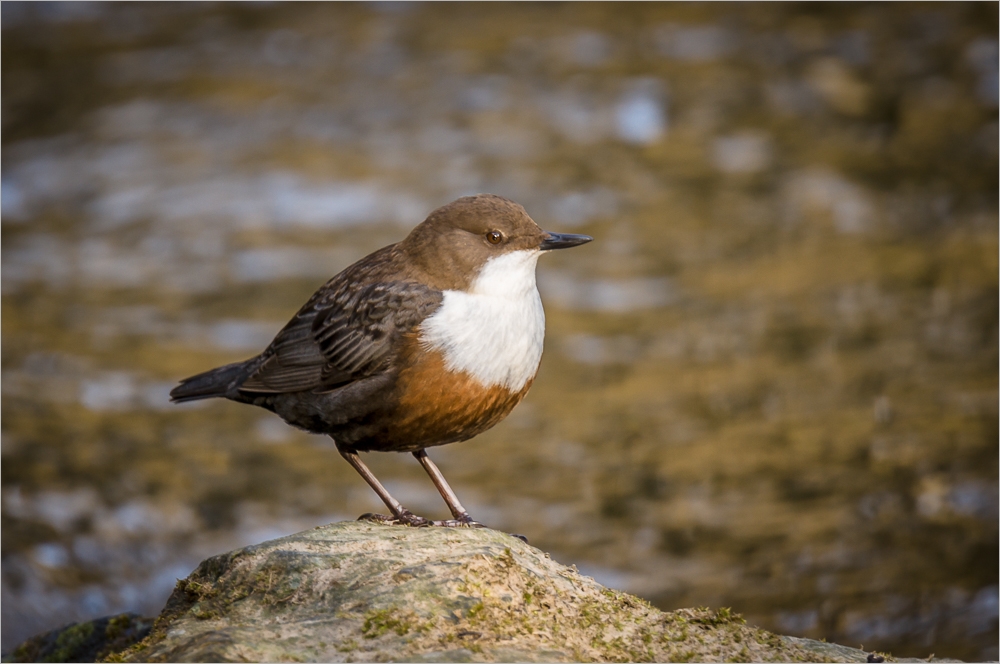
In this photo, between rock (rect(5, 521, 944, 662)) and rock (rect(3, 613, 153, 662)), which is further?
rock (rect(3, 613, 153, 662))

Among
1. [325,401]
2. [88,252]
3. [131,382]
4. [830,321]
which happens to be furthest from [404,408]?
[88,252]

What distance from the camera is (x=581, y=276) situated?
460 inches

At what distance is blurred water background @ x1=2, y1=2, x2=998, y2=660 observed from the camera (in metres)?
7.57

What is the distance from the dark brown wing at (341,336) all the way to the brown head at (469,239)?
0.36 feet

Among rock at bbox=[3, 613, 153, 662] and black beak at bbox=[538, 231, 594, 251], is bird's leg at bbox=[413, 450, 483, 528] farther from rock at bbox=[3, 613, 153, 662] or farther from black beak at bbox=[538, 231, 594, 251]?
rock at bbox=[3, 613, 153, 662]

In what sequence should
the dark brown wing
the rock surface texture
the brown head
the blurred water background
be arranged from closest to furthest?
the rock surface texture < the dark brown wing < the brown head < the blurred water background

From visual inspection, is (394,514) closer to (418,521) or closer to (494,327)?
(418,521)

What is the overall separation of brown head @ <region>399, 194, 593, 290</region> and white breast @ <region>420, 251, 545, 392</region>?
0.04 metres

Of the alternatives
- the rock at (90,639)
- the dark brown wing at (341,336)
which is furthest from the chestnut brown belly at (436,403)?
the rock at (90,639)

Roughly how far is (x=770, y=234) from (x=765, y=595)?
5.93 metres

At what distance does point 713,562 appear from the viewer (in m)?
7.44

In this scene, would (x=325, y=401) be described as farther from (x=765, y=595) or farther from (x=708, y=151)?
(x=708, y=151)

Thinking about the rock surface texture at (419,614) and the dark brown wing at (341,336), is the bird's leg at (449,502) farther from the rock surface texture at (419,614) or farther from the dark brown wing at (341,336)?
the dark brown wing at (341,336)

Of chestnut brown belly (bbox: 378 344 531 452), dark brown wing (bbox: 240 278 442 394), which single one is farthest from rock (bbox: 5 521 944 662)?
dark brown wing (bbox: 240 278 442 394)
